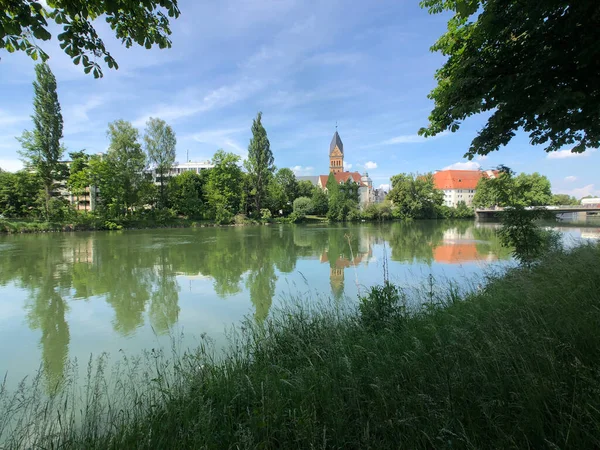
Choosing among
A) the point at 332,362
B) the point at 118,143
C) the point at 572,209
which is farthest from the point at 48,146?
the point at 572,209

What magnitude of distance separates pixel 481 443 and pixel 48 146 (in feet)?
139

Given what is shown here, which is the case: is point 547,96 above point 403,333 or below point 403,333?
above

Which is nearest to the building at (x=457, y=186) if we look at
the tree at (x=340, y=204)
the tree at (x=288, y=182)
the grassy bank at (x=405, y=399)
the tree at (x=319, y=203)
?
the tree at (x=340, y=204)

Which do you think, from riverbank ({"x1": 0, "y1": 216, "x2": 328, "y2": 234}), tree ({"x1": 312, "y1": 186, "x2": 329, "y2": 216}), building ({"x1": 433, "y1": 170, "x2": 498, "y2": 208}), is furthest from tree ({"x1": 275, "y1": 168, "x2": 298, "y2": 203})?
building ({"x1": 433, "y1": 170, "x2": 498, "y2": 208})

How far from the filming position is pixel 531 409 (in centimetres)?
183

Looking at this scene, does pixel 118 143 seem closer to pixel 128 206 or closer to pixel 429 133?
pixel 128 206

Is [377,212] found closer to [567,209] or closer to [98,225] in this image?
[567,209]

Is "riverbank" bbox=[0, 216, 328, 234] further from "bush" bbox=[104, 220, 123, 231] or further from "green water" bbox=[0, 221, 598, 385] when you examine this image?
"green water" bbox=[0, 221, 598, 385]

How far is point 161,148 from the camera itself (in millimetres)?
41188

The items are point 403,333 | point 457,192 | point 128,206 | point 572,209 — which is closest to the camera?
point 403,333

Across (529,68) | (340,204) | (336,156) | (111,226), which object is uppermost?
(336,156)

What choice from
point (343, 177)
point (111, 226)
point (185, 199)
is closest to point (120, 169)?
point (111, 226)

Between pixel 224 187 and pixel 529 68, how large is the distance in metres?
44.8

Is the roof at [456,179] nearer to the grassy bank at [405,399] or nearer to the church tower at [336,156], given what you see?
the church tower at [336,156]
